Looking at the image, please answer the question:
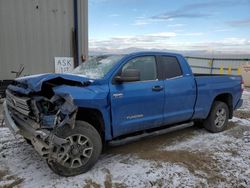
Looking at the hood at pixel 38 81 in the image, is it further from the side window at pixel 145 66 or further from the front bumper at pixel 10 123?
the side window at pixel 145 66

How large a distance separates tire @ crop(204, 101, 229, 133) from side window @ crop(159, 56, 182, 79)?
55.7 inches

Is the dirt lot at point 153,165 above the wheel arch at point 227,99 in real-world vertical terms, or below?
below

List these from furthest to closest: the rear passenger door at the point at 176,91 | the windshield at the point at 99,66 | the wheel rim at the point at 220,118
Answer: the wheel rim at the point at 220,118 < the rear passenger door at the point at 176,91 < the windshield at the point at 99,66

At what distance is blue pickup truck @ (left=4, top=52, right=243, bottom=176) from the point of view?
3727mm

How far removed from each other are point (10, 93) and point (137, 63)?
7.27 feet

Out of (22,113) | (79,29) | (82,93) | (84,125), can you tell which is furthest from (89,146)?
(79,29)

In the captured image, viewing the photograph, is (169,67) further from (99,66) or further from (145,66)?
(99,66)

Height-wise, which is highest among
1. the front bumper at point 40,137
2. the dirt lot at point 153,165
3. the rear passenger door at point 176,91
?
the rear passenger door at point 176,91

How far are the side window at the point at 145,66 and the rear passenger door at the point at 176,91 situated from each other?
0.14m

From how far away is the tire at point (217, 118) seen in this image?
6.08m

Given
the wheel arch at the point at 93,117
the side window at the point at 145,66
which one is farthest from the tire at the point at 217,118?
the wheel arch at the point at 93,117

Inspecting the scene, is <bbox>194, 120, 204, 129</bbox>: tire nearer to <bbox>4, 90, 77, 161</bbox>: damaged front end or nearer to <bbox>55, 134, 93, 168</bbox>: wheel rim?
<bbox>55, 134, 93, 168</bbox>: wheel rim

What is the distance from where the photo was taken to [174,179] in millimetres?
3893

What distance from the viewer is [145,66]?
193 inches
